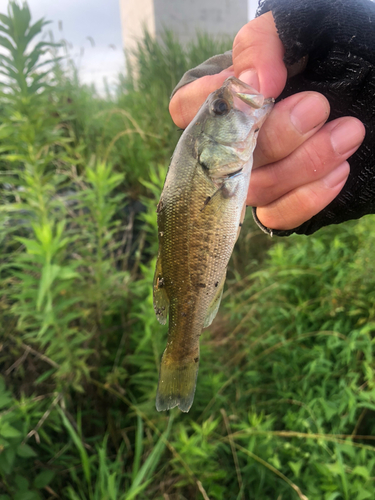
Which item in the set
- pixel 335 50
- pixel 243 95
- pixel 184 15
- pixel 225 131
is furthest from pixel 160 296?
pixel 184 15

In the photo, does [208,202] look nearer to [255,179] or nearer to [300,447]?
[255,179]

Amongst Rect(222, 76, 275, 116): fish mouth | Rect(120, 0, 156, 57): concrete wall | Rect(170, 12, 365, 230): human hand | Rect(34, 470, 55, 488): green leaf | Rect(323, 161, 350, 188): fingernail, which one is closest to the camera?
Rect(222, 76, 275, 116): fish mouth

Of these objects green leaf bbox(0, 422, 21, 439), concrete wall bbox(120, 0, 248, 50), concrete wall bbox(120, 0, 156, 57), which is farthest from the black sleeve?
concrete wall bbox(120, 0, 248, 50)

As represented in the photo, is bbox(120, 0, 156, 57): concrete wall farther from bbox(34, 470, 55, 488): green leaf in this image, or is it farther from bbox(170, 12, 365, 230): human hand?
bbox(34, 470, 55, 488): green leaf

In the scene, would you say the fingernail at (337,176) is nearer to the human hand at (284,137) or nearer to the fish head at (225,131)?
the human hand at (284,137)

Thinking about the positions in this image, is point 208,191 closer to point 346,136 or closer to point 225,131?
point 225,131

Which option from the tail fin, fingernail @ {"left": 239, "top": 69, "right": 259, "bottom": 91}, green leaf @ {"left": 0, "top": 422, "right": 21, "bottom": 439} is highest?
fingernail @ {"left": 239, "top": 69, "right": 259, "bottom": 91}

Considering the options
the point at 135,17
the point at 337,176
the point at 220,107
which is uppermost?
the point at 135,17
